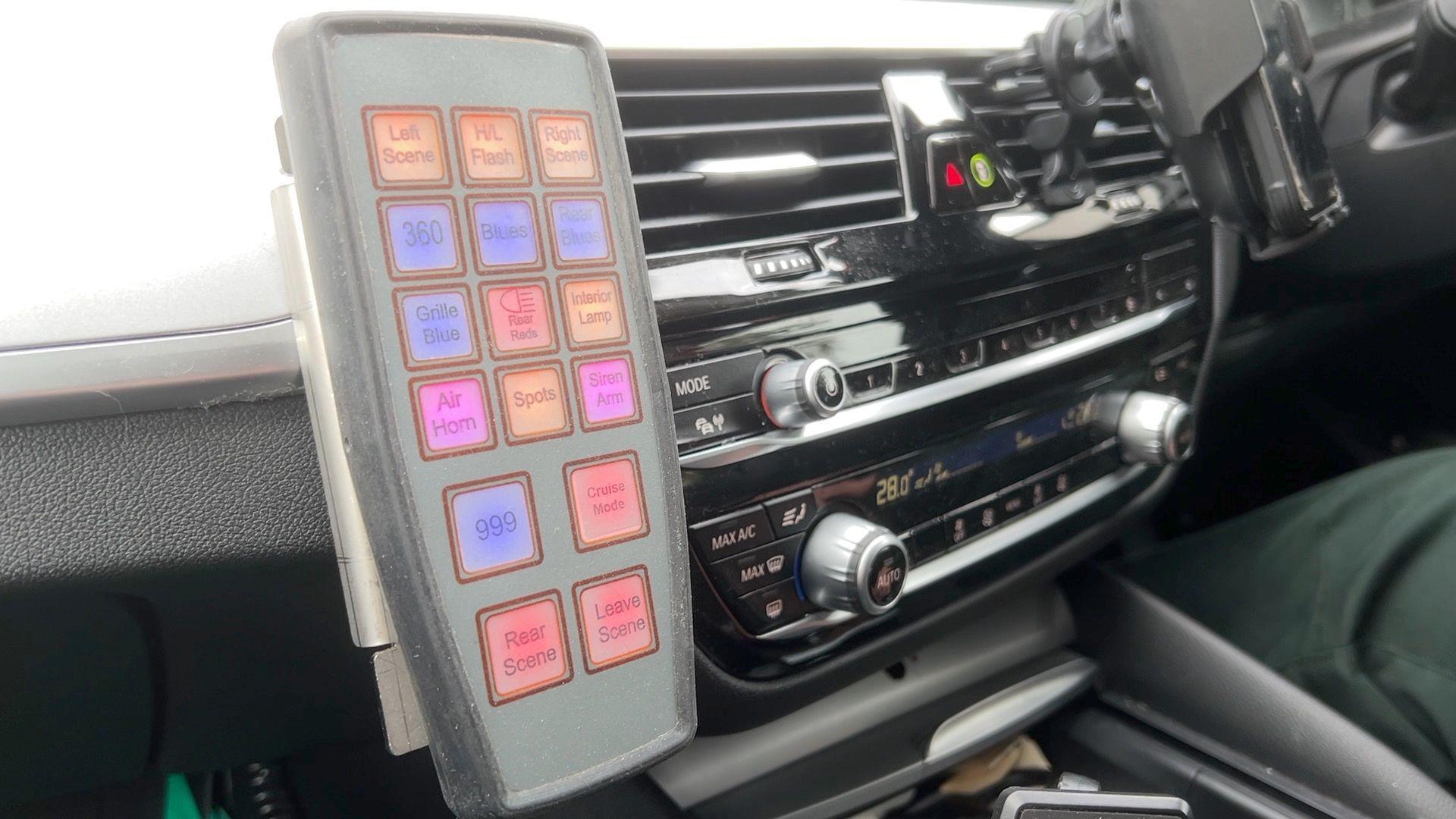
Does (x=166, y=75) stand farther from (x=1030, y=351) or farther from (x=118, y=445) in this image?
(x=1030, y=351)

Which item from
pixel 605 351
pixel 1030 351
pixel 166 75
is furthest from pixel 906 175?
pixel 166 75

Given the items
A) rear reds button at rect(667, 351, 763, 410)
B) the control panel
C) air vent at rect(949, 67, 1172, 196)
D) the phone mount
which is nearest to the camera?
the control panel

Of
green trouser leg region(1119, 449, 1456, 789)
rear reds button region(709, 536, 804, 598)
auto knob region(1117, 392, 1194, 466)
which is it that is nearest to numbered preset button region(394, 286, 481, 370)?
rear reds button region(709, 536, 804, 598)

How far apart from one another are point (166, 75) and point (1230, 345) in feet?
3.39

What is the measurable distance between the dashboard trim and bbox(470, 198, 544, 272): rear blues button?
0.46 feet

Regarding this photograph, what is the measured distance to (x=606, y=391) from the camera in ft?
1.51

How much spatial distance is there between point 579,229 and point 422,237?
0.23 ft

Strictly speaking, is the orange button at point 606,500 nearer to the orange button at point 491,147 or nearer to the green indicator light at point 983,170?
the orange button at point 491,147

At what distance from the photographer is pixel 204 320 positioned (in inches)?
17.8

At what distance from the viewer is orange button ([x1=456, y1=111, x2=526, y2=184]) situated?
0.42m

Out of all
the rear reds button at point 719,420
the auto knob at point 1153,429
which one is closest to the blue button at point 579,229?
the rear reds button at point 719,420

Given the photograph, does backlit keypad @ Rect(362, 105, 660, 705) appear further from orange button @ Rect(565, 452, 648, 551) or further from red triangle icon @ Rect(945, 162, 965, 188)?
red triangle icon @ Rect(945, 162, 965, 188)

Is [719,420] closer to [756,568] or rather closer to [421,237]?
[756,568]

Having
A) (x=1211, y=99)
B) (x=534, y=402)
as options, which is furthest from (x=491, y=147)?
(x=1211, y=99)
